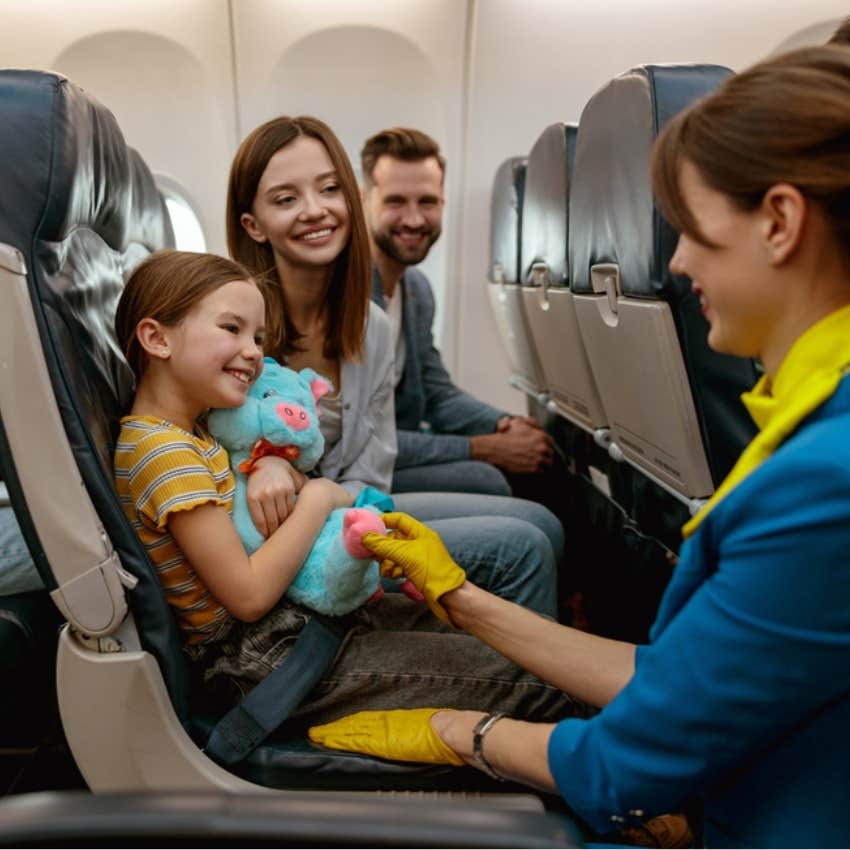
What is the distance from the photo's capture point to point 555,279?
8.20 ft

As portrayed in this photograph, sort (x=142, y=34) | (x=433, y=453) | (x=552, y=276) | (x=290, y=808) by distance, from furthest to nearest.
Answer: (x=142, y=34)
(x=433, y=453)
(x=552, y=276)
(x=290, y=808)

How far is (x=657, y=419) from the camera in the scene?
1757 millimetres

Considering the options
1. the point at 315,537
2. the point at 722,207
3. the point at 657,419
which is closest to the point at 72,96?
the point at 315,537

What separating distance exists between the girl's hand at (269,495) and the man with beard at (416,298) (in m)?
1.56

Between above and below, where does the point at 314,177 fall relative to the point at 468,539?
above

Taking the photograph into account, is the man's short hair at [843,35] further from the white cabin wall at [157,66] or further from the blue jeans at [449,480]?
the white cabin wall at [157,66]

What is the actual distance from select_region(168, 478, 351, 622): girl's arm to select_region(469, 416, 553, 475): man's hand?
185cm

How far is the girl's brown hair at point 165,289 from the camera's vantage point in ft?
4.96

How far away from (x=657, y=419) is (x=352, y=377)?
74cm

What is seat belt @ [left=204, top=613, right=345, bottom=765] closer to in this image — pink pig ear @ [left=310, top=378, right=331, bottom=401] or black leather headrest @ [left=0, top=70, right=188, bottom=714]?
black leather headrest @ [left=0, top=70, right=188, bottom=714]

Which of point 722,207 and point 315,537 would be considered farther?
point 315,537

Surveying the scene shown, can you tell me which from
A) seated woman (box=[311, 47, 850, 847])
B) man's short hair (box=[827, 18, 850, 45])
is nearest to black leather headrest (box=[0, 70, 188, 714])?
seated woman (box=[311, 47, 850, 847])

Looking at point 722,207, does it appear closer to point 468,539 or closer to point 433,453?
point 468,539

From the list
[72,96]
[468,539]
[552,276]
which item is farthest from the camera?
[552,276]
